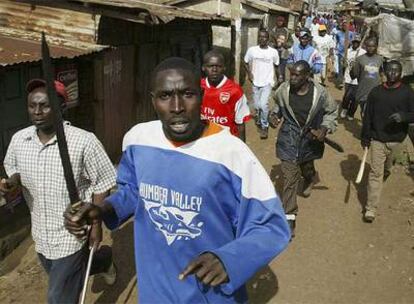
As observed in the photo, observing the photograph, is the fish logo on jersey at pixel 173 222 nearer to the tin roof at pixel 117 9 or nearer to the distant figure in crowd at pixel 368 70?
the tin roof at pixel 117 9

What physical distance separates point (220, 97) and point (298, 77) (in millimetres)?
971

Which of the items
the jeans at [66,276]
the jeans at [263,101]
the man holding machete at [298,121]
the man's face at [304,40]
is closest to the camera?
the jeans at [66,276]

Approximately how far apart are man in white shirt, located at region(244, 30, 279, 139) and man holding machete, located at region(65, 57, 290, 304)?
8290 mm

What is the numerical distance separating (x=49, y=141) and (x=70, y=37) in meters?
5.17

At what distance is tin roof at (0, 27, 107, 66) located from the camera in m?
5.77

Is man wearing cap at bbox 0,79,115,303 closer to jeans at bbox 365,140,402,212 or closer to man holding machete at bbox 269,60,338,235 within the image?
man holding machete at bbox 269,60,338,235

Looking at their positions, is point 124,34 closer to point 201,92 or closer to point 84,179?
point 84,179

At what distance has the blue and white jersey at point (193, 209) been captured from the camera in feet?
7.09

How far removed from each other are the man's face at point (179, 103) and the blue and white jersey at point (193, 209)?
0.07 metres

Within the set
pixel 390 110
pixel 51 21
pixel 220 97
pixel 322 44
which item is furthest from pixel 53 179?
pixel 322 44

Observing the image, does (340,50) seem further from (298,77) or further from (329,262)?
(329,262)

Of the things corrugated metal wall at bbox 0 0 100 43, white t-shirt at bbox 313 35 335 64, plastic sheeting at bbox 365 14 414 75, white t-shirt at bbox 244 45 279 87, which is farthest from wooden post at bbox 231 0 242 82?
corrugated metal wall at bbox 0 0 100 43

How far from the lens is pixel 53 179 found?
3.44 metres

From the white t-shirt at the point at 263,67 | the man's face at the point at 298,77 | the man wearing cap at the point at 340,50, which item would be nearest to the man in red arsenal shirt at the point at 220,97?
the man's face at the point at 298,77
